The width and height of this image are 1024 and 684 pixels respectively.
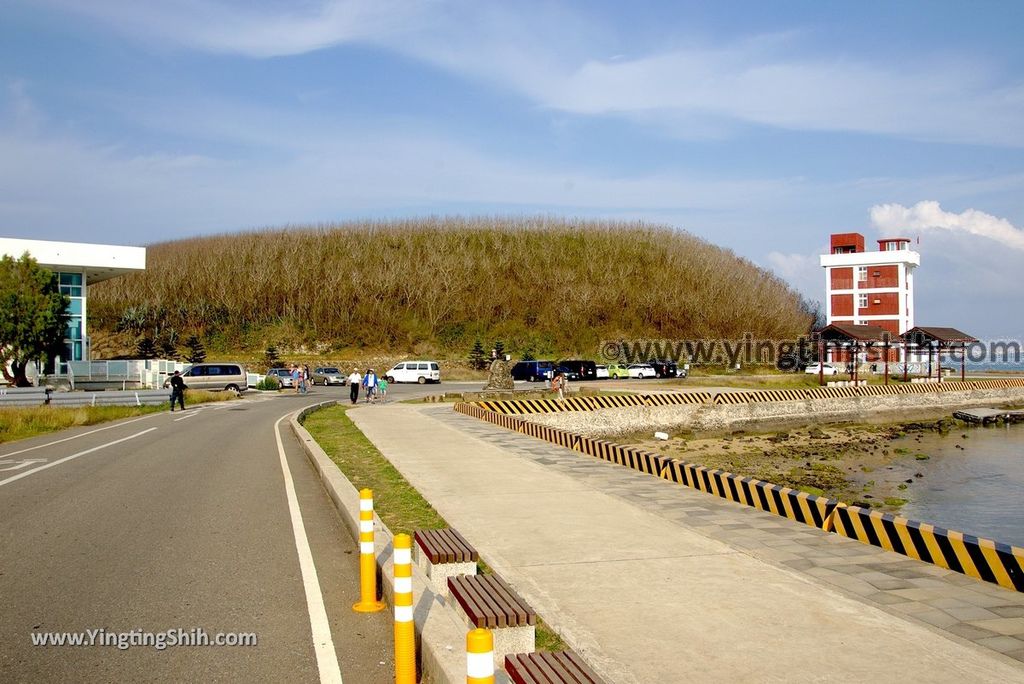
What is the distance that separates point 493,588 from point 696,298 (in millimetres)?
93245

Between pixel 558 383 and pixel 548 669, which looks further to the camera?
pixel 558 383

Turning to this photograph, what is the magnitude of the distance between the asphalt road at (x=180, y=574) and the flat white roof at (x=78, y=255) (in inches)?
1656

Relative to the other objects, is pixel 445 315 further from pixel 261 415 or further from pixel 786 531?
pixel 786 531

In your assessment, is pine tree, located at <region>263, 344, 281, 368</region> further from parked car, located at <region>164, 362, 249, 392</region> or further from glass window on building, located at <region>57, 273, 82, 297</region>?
parked car, located at <region>164, 362, 249, 392</region>

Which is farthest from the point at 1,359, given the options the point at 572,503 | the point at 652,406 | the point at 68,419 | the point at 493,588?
the point at 493,588

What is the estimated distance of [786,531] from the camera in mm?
9414

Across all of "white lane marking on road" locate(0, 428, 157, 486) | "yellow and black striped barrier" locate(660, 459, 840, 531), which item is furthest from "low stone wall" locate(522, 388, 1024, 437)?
"yellow and black striped barrier" locate(660, 459, 840, 531)

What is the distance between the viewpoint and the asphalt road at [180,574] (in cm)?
549

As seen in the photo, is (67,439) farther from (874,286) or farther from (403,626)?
(874,286)

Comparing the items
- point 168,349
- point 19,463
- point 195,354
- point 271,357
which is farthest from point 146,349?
point 19,463

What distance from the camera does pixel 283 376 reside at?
57.6 m

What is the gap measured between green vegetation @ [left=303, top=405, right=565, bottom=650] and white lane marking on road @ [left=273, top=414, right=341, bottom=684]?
982mm

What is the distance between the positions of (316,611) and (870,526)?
230 inches

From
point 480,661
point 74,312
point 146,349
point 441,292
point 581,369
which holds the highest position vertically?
point 441,292
